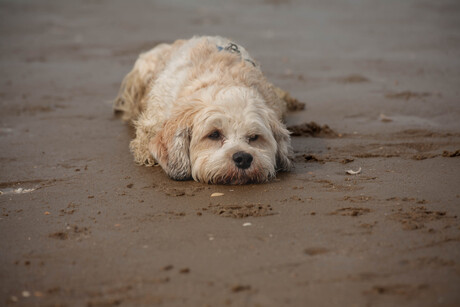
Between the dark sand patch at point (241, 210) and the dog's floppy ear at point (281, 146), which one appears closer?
the dark sand patch at point (241, 210)

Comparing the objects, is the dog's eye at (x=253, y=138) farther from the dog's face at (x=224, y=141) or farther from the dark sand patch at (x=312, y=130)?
the dark sand patch at (x=312, y=130)

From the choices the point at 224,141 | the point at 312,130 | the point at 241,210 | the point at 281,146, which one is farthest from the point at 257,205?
the point at 312,130

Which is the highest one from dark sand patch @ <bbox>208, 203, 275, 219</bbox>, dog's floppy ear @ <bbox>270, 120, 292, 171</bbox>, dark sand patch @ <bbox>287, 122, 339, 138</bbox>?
dog's floppy ear @ <bbox>270, 120, 292, 171</bbox>

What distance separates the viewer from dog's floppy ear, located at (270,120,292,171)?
5.67m

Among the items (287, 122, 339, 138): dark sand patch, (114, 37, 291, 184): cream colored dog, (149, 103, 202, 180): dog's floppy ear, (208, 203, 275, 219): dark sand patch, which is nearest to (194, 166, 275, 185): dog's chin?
(114, 37, 291, 184): cream colored dog

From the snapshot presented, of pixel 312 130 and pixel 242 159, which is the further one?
pixel 312 130

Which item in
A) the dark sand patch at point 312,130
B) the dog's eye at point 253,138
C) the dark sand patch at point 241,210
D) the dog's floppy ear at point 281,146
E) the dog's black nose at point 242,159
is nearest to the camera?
the dark sand patch at point 241,210

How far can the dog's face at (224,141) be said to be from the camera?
531cm

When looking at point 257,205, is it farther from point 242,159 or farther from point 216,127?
point 216,127

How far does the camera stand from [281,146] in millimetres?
5738

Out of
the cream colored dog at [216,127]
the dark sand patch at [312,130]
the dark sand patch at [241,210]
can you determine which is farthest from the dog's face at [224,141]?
the dark sand patch at [312,130]

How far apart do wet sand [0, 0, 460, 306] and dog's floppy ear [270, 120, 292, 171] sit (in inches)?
4.3

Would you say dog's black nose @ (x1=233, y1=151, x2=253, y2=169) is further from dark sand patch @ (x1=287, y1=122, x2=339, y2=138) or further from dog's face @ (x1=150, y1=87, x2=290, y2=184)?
dark sand patch @ (x1=287, y1=122, x2=339, y2=138)

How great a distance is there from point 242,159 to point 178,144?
26.8 inches
